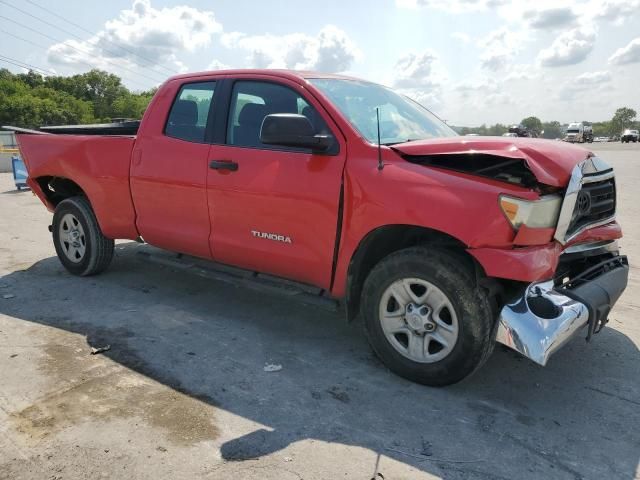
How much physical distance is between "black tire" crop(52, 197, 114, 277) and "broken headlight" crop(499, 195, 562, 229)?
4017 millimetres

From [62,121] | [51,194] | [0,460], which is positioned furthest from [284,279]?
[62,121]

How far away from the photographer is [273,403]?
3.18 meters

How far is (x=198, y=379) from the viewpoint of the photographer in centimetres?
347

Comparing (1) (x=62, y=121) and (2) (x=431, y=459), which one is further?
(1) (x=62, y=121)

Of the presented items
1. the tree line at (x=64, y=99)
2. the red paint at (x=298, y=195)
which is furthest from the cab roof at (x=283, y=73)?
the tree line at (x=64, y=99)

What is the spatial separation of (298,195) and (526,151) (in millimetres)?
1466

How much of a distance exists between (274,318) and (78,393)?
1.70 metres

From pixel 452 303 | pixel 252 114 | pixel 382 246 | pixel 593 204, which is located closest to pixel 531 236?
pixel 452 303

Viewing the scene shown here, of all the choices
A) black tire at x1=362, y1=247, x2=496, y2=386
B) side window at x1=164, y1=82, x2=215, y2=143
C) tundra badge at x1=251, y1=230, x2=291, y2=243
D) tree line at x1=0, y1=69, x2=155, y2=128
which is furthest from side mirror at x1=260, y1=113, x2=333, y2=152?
tree line at x1=0, y1=69, x2=155, y2=128

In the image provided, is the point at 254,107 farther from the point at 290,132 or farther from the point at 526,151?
the point at 526,151

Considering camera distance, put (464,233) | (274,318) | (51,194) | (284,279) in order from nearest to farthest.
Result: (464,233), (284,279), (274,318), (51,194)

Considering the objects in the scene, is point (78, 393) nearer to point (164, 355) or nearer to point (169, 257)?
point (164, 355)

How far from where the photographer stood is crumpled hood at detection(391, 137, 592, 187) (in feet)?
9.82

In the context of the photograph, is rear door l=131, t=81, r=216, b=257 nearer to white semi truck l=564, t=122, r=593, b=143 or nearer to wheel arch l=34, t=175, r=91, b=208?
wheel arch l=34, t=175, r=91, b=208
